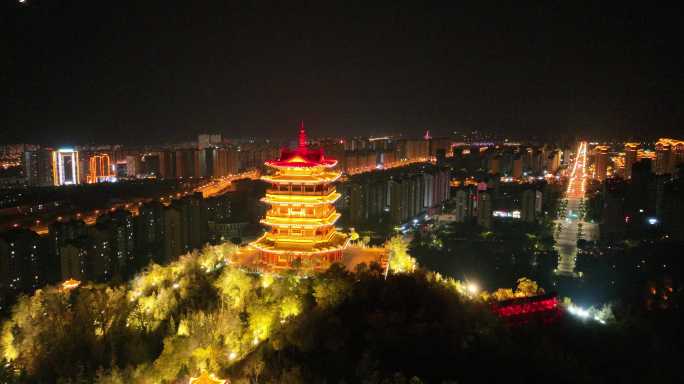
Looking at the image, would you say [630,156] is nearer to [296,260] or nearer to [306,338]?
[296,260]

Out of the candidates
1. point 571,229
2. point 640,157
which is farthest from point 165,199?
point 640,157

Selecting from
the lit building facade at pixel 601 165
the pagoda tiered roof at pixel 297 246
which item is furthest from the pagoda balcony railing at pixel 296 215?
the lit building facade at pixel 601 165

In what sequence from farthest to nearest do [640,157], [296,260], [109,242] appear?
[640,157], [109,242], [296,260]

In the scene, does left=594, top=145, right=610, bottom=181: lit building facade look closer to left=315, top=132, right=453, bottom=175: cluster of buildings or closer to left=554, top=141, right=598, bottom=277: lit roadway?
left=554, top=141, right=598, bottom=277: lit roadway

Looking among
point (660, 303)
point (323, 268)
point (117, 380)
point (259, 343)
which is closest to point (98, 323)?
point (117, 380)

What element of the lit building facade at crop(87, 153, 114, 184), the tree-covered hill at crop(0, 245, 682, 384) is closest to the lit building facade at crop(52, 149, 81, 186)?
the lit building facade at crop(87, 153, 114, 184)

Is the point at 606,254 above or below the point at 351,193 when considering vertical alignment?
below

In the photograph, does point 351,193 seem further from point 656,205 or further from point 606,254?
point 656,205
